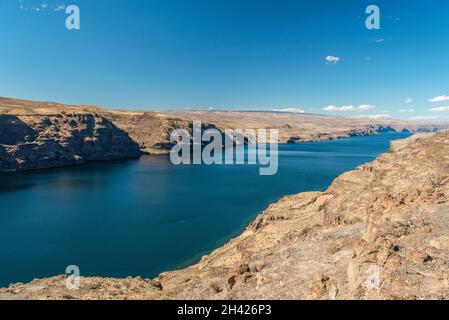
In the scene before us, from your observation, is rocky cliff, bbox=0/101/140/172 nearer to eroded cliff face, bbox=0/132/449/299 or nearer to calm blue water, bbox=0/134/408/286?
calm blue water, bbox=0/134/408/286

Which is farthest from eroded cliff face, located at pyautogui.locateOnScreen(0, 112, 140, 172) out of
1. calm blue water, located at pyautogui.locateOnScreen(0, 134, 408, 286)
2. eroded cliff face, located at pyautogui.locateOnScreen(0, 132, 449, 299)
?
eroded cliff face, located at pyautogui.locateOnScreen(0, 132, 449, 299)

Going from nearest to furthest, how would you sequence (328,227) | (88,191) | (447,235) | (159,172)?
(447,235) < (328,227) < (88,191) < (159,172)

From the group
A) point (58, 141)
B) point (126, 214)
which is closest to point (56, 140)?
point (58, 141)

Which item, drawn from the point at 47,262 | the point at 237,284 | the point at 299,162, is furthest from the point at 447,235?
the point at 299,162

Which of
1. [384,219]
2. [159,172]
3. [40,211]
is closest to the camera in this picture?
[384,219]

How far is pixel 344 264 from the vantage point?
91.8 ft

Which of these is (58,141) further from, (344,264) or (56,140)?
(344,264)

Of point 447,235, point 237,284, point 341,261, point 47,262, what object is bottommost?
point 47,262

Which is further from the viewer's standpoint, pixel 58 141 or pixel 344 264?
pixel 58 141

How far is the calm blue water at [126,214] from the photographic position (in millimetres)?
55344

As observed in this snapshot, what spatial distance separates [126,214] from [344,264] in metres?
61.7
